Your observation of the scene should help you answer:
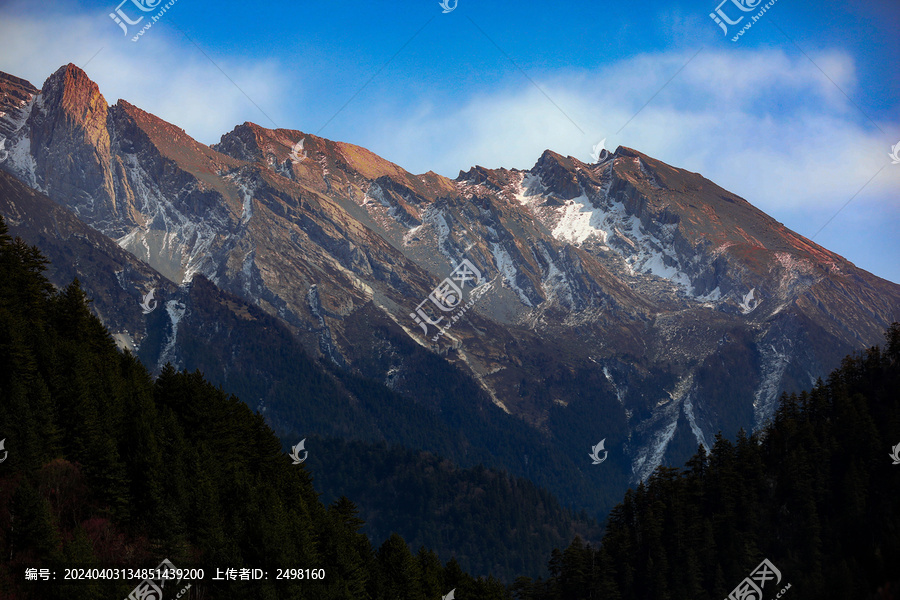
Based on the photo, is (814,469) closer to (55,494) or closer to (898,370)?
(898,370)

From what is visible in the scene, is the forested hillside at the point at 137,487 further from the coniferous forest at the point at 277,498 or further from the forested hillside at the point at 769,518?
the forested hillside at the point at 769,518

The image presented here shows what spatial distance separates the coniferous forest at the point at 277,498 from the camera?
78.3 m

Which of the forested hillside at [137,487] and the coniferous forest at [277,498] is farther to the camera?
the coniferous forest at [277,498]

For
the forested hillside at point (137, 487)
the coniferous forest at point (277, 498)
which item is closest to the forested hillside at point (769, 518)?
the coniferous forest at point (277, 498)

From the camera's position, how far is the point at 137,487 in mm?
82812

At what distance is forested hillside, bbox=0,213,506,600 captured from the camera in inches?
2908

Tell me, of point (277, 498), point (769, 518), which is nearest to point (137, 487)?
point (277, 498)

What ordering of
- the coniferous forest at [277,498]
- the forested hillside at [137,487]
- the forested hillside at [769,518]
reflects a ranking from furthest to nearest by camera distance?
the forested hillside at [769,518] < the coniferous forest at [277,498] < the forested hillside at [137,487]

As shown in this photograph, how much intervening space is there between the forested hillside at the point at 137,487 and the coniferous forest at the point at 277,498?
200mm

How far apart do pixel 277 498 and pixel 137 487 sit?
55.4 feet

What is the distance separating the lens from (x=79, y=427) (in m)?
85.4

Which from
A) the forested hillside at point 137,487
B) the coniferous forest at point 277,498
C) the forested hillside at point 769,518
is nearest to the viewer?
the forested hillside at point 137,487

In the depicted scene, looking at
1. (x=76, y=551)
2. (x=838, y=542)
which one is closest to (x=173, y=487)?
(x=76, y=551)

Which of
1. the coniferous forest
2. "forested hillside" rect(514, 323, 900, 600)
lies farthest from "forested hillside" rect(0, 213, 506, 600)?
"forested hillside" rect(514, 323, 900, 600)
